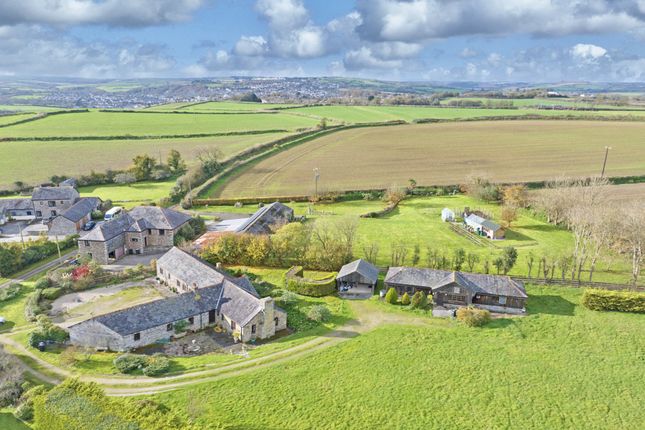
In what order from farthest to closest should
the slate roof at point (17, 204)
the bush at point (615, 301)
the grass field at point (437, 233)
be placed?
the slate roof at point (17, 204) → the grass field at point (437, 233) → the bush at point (615, 301)

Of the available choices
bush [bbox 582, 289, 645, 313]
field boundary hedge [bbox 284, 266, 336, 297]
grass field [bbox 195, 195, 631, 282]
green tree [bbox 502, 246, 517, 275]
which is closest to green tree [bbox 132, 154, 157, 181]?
grass field [bbox 195, 195, 631, 282]

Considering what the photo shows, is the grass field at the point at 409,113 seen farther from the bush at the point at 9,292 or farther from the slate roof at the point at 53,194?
the bush at the point at 9,292

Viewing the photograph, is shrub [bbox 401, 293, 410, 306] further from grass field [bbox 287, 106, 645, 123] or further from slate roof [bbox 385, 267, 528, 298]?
grass field [bbox 287, 106, 645, 123]

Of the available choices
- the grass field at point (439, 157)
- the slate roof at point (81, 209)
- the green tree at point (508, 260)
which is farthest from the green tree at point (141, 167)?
the green tree at point (508, 260)

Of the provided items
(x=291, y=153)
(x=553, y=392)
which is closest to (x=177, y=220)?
(x=553, y=392)

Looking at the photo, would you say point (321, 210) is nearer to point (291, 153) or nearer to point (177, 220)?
point (177, 220)

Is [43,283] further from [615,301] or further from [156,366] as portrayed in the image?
[615,301]

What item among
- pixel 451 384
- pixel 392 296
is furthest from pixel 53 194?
pixel 451 384
